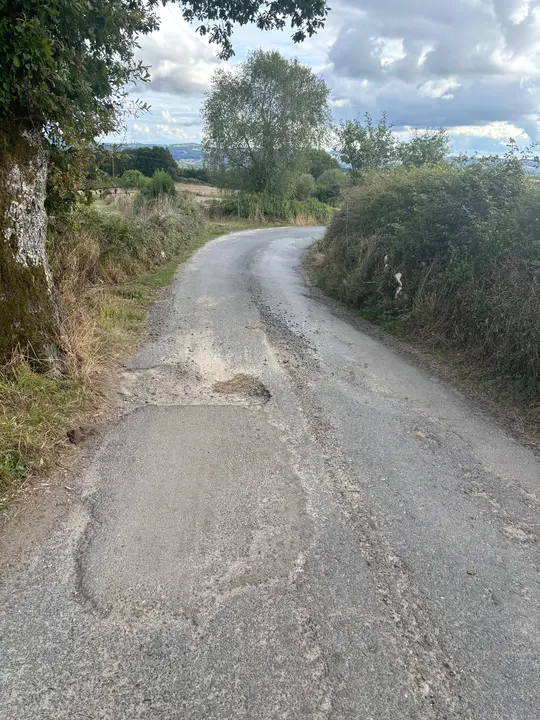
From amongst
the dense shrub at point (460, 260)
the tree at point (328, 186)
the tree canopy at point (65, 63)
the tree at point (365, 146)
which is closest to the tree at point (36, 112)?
the tree canopy at point (65, 63)

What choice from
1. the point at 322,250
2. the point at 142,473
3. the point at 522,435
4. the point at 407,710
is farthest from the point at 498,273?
the point at 322,250

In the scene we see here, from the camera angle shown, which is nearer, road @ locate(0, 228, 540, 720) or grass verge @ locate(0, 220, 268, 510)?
road @ locate(0, 228, 540, 720)

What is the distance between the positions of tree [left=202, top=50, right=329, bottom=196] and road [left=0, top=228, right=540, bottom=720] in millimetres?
34481

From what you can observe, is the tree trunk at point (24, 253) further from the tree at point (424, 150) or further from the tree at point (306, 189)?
the tree at point (306, 189)

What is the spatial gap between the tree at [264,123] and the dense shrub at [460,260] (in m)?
26.9

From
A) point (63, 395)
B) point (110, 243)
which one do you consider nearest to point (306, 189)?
point (110, 243)

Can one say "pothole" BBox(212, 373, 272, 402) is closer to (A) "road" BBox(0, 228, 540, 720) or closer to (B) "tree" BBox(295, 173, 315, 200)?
(A) "road" BBox(0, 228, 540, 720)

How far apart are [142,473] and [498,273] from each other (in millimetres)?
5953

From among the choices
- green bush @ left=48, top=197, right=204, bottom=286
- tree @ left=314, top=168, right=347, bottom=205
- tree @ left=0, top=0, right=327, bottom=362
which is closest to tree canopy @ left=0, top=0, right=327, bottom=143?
tree @ left=0, top=0, right=327, bottom=362

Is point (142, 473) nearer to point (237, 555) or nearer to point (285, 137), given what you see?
point (237, 555)

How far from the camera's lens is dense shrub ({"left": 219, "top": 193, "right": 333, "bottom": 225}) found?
35.3 meters

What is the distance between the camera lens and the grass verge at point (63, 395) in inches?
152

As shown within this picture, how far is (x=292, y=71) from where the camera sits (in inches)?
1356

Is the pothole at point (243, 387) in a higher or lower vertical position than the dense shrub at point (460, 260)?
lower
